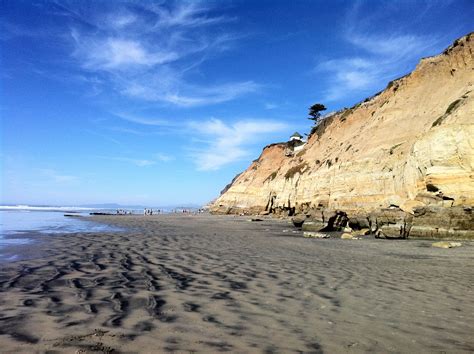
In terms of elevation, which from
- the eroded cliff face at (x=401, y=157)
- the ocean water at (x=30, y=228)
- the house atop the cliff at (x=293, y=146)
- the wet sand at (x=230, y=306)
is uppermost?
the house atop the cliff at (x=293, y=146)

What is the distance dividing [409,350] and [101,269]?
257 inches

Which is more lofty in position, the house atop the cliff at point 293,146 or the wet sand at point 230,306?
the house atop the cliff at point 293,146

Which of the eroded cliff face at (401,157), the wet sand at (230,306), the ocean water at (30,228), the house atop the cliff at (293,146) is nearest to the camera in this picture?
the wet sand at (230,306)

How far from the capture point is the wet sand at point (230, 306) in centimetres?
378

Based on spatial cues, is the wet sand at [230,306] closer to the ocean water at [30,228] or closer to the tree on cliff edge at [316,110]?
the ocean water at [30,228]

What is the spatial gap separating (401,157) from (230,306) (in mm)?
26652

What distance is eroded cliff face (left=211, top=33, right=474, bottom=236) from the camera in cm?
2031

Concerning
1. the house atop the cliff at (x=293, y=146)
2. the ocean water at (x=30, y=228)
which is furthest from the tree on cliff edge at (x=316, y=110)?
the ocean water at (x=30, y=228)

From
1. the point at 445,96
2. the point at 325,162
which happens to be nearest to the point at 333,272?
the point at 445,96

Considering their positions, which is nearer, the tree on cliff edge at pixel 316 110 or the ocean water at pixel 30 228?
the ocean water at pixel 30 228

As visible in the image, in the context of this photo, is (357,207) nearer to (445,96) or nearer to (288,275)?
(445,96)

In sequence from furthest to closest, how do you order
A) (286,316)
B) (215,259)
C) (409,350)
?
(215,259) < (286,316) < (409,350)

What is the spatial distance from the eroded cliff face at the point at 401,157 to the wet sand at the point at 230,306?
484 inches

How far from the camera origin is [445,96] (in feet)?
98.4
